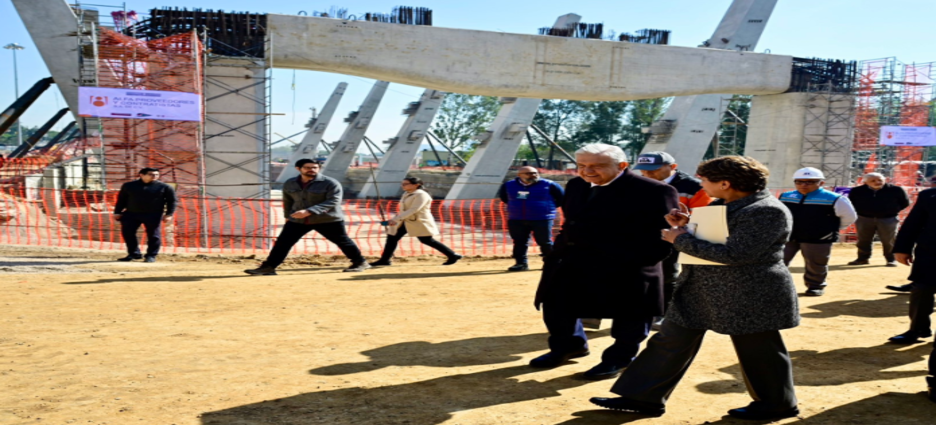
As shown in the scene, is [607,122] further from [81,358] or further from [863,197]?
[81,358]

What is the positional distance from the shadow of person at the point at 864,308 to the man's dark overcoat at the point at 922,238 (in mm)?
1667

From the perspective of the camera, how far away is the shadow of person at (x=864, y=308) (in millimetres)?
7465

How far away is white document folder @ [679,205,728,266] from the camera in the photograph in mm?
3742

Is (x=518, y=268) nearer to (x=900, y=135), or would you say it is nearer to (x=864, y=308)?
(x=864, y=308)

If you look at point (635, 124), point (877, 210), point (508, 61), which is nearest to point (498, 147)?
point (508, 61)

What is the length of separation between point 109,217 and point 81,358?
11.7m

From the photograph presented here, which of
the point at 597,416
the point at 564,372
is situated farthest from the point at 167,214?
the point at 597,416

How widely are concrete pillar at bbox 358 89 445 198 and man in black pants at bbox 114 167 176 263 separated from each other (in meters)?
27.3

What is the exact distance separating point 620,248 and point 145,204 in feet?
27.4

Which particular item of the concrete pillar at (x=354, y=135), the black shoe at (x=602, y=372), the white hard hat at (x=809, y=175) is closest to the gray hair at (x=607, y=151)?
the black shoe at (x=602, y=372)

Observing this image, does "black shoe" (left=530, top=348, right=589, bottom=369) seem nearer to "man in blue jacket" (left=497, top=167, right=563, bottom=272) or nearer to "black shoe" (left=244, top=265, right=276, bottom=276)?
"man in blue jacket" (left=497, top=167, right=563, bottom=272)

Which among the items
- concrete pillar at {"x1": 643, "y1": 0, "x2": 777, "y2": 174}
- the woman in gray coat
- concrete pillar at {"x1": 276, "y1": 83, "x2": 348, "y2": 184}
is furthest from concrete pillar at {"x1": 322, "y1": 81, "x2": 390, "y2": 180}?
the woman in gray coat

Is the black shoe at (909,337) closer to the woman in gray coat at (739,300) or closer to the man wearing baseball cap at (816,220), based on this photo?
the man wearing baseball cap at (816,220)

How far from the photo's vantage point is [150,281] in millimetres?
9094
